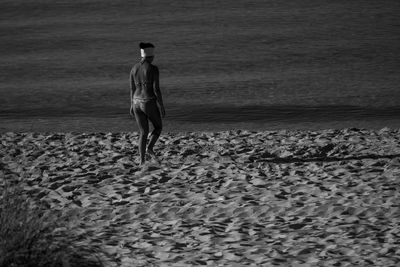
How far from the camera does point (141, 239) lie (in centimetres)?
785

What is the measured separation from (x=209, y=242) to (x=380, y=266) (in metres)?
1.71

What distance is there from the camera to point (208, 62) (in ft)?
81.2

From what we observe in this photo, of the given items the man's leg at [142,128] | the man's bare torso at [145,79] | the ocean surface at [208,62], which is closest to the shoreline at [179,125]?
the ocean surface at [208,62]

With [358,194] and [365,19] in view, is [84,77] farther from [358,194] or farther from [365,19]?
[358,194]

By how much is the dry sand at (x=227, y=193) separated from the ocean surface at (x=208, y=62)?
2261 millimetres

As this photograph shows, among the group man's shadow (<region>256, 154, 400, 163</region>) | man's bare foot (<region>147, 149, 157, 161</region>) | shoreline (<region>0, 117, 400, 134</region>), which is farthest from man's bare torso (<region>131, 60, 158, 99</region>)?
shoreline (<region>0, 117, 400, 134</region>)

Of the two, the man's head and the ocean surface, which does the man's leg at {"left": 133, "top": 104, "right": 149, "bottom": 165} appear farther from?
the ocean surface

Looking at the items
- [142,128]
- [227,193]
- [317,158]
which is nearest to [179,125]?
[142,128]

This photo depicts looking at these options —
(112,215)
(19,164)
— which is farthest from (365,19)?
(112,215)

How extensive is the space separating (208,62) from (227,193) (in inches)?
608

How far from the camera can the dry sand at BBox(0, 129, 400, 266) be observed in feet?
24.4

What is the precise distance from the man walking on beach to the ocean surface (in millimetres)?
3895

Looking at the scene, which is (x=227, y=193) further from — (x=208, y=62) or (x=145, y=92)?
(x=208, y=62)

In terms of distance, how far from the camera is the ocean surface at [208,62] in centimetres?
1691
